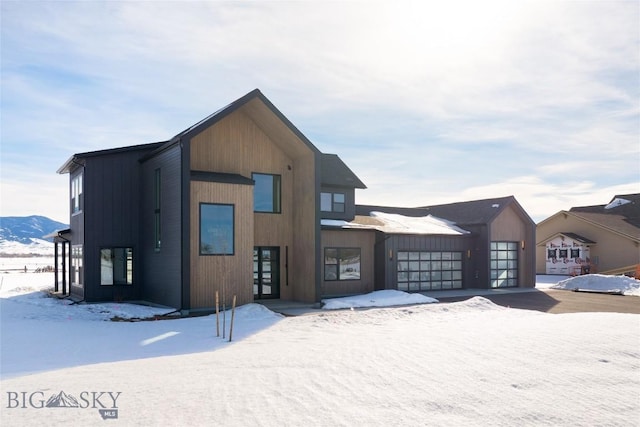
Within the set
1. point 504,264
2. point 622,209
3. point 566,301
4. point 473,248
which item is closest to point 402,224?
point 473,248

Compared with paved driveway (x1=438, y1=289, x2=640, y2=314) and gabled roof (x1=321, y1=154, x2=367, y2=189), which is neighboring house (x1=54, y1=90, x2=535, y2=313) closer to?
gabled roof (x1=321, y1=154, x2=367, y2=189)

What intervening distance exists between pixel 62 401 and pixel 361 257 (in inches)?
660

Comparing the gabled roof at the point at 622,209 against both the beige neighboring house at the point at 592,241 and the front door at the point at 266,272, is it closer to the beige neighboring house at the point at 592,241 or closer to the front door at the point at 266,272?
the beige neighboring house at the point at 592,241

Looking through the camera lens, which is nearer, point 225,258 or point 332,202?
point 225,258

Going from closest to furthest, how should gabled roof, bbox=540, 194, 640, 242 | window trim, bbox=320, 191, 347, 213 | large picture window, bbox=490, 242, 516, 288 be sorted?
window trim, bbox=320, 191, 347, 213 < large picture window, bbox=490, 242, 516, 288 < gabled roof, bbox=540, 194, 640, 242

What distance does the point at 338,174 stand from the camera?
84.6ft

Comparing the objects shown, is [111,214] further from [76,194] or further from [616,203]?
[616,203]

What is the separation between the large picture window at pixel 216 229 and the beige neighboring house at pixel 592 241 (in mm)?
26683

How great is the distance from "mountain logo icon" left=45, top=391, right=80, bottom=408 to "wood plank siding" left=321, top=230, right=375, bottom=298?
577 inches

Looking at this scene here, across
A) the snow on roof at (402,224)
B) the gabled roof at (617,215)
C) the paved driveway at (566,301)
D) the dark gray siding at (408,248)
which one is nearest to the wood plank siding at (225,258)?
the snow on roof at (402,224)

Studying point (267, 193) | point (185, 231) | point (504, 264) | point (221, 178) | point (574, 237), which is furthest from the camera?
point (574, 237)

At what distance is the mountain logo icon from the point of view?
667 cm

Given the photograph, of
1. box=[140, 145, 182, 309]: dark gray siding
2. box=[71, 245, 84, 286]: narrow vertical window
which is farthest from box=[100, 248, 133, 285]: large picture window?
box=[71, 245, 84, 286]: narrow vertical window

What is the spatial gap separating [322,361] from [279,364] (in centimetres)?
76
